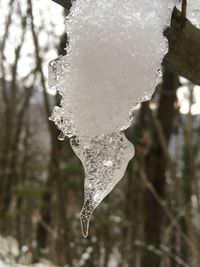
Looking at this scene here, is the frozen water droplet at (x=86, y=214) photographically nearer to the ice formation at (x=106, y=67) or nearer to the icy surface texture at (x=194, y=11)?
the ice formation at (x=106, y=67)

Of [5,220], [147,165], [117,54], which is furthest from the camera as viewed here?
[5,220]

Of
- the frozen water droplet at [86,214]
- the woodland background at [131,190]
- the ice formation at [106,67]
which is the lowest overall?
the woodland background at [131,190]

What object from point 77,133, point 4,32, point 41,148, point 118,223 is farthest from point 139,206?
point 41,148

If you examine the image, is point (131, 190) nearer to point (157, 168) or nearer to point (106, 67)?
point (157, 168)

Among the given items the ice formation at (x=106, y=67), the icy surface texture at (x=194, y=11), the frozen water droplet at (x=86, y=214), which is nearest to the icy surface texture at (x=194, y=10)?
the icy surface texture at (x=194, y=11)

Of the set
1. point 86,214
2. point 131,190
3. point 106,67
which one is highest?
point 106,67

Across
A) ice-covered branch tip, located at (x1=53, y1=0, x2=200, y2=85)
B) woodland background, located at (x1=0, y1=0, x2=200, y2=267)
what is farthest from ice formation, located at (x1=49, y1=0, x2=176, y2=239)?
woodland background, located at (x1=0, y1=0, x2=200, y2=267)

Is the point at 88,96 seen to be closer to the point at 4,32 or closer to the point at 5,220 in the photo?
the point at 4,32

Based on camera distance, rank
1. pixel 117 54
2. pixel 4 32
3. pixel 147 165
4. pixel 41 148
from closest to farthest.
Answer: pixel 117 54 < pixel 147 165 < pixel 4 32 < pixel 41 148

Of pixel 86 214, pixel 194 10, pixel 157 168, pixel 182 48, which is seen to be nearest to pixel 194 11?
pixel 194 10
